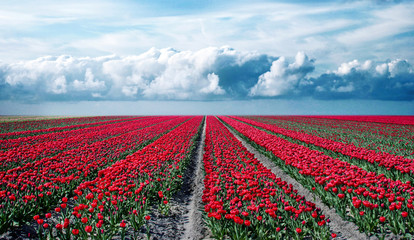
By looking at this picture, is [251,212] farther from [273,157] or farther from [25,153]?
[25,153]

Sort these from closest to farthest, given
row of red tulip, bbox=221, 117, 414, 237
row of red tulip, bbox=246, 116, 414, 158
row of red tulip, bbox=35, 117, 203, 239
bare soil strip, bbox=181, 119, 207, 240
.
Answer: row of red tulip, bbox=35, 117, 203, 239
row of red tulip, bbox=221, 117, 414, 237
bare soil strip, bbox=181, 119, 207, 240
row of red tulip, bbox=246, 116, 414, 158

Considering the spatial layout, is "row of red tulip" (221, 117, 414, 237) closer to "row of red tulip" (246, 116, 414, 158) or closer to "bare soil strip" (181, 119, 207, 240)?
"bare soil strip" (181, 119, 207, 240)

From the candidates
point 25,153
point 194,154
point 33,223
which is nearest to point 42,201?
point 33,223

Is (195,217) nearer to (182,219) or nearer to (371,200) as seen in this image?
(182,219)

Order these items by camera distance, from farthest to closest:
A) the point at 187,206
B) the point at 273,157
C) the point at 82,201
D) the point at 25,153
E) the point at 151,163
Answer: the point at 273,157
the point at 25,153
the point at 151,163
the point at 187,206
the point at 82,201

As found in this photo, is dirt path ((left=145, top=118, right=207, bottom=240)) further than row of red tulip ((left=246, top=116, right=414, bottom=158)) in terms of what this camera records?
No

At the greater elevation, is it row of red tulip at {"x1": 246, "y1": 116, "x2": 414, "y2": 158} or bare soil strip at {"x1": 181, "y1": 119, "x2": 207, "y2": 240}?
row of red tulip at {"x1": 246, "y1": 116, "x2": 414, "y2": 158}

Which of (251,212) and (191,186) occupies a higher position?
(251,212)

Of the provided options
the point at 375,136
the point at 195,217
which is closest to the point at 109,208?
the point at 195,217

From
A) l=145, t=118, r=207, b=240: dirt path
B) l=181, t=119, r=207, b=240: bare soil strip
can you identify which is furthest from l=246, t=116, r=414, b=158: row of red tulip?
l=145, t=118, r=207, b=240: dirt path

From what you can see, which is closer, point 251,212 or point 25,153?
point 251,212

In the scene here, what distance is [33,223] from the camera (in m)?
6.41

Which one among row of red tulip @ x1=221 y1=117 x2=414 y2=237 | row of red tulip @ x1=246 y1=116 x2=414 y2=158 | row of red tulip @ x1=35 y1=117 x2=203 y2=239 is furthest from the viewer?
row of red tulip @ x1=246 y1=116 x2=414 y2=158

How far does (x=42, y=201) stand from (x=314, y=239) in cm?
693
